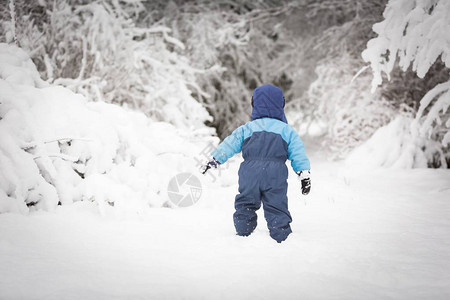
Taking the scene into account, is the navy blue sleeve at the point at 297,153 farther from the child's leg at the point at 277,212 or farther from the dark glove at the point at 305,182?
the child's leg at the point at 277,212

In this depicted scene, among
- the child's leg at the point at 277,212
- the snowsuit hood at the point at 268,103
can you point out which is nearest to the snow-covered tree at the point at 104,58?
the snowsuit hood at the point at 268,103

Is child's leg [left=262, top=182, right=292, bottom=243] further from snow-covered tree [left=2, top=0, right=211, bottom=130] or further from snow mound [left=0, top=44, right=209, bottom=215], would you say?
snow-covered tree [left=2, top=0, right=211, bottom=130]

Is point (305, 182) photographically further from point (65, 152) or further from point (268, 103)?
point (65, 152)

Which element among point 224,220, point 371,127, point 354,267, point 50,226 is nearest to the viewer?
point 354,267

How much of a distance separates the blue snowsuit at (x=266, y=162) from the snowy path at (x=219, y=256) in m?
0.18

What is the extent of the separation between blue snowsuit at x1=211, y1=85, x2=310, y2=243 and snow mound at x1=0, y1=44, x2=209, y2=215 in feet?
3.47

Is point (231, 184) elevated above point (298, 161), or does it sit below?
below

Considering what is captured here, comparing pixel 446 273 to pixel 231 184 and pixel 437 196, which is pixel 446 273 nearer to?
pixel 437 196

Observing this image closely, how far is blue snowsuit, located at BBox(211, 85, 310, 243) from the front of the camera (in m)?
2.95

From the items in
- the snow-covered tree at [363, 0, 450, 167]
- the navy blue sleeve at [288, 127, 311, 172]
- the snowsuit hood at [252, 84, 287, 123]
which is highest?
the snow-covered tree at [363, 0, 450, 167]

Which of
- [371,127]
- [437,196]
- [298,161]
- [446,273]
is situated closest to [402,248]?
[446,273]

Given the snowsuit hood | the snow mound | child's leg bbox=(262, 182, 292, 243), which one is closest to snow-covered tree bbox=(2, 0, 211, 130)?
the snow mound

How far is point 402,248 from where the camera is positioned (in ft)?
8.64

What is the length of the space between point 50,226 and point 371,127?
7.81 m
